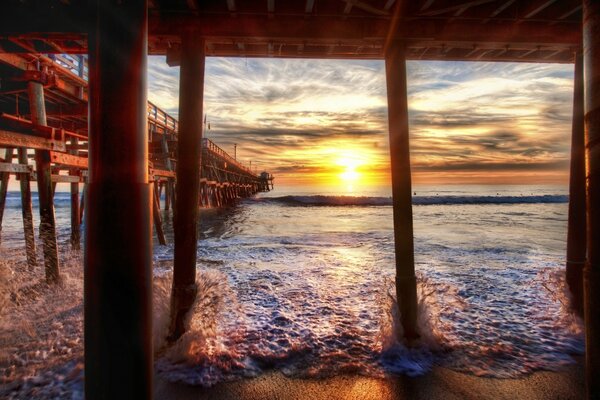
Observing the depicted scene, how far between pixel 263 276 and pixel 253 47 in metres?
4.76

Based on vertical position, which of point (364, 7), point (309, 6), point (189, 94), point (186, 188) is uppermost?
point (309, 6)

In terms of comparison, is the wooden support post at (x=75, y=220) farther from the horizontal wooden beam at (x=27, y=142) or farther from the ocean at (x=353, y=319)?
the horizontal wooden beam at (x=27, y=142)

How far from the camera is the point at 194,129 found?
3.67 metres

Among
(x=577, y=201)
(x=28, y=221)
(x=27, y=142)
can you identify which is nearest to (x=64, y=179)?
(x=28, y=221)

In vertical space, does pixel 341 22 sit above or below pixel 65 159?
above

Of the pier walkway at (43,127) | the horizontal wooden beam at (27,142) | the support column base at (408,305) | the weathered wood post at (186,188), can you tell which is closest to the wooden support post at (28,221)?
the pier walkway at (43,127)

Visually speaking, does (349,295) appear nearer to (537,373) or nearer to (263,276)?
(263,276)

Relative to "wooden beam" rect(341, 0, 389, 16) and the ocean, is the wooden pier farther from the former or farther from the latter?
the ocean

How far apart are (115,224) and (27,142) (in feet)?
17.2

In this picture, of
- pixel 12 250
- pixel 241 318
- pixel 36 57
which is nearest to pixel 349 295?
pixel 241 318

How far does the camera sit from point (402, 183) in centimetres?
376

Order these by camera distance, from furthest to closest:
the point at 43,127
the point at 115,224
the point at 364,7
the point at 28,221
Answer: the point at 28,221 → the point at 43,127 → the point at 364,7 → the point at 115,224

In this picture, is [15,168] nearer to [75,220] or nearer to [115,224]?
[75,220]

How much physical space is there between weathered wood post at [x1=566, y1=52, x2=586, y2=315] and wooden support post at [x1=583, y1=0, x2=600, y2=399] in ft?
13.0
